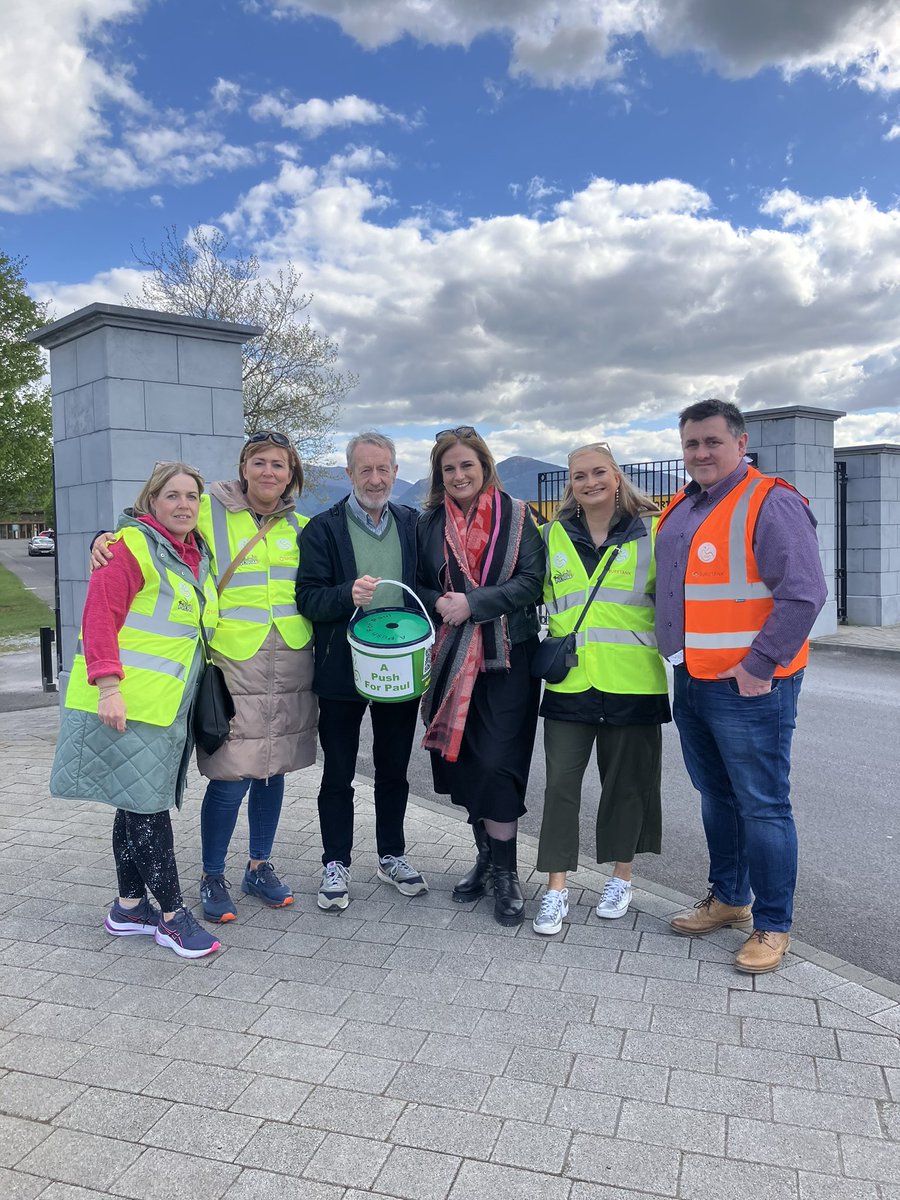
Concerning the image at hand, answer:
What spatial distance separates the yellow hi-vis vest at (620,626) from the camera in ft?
11.9

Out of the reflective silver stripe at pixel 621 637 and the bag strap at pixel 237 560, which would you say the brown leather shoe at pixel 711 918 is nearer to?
the reflective silver stripe at pixel 621 637

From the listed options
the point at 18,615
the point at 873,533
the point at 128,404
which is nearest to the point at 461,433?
the point at 128,404

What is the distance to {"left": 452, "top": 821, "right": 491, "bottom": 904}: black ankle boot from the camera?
160 inches

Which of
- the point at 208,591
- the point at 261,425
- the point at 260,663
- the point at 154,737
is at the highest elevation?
the point at 261,425

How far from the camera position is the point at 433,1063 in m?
2.78

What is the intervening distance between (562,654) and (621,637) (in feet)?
Result: 0.81

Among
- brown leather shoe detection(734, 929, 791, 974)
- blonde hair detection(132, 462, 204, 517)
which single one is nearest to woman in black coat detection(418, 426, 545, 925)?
brown leather shoe detection(734, 929, 791, 974)

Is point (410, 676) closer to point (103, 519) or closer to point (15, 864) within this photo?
point (15, 864)

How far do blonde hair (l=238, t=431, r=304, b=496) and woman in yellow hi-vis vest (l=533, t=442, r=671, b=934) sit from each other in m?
1.16

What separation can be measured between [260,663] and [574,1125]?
6.94ft

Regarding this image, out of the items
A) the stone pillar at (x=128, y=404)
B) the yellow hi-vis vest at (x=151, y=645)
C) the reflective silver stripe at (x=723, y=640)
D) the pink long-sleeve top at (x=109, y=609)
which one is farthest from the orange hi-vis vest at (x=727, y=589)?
the stone pillar at (x=128, y=404)

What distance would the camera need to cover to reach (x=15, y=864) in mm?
4645

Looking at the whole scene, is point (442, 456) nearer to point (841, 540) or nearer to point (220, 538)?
point (220, 538)

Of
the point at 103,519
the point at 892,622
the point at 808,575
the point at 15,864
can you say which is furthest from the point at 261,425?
the point at 808,575
